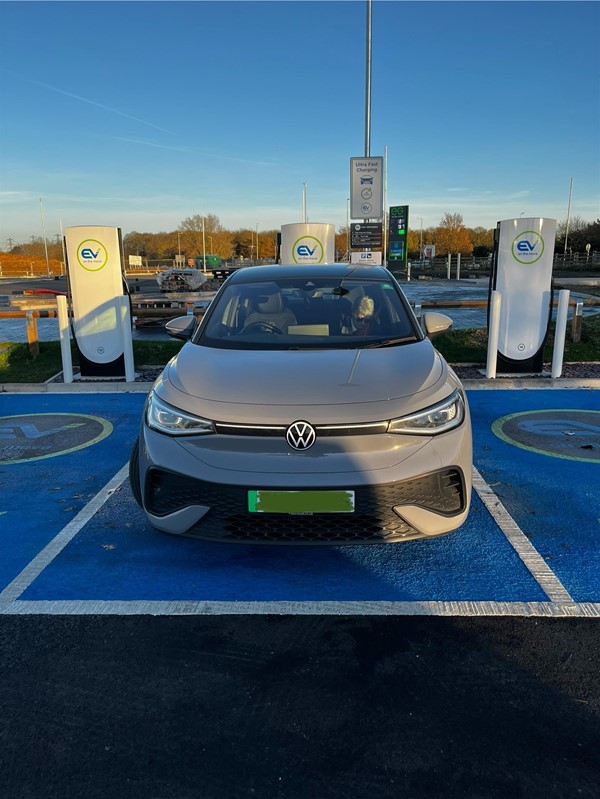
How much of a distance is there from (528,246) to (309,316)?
17.6 ft

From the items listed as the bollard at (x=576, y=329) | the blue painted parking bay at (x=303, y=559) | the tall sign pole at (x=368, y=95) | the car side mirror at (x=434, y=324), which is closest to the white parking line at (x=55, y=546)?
the blue painted parking bay at (x=303, y=559)

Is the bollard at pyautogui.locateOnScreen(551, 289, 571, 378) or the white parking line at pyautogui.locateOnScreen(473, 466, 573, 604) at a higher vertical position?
the bollard at pyautogui.locateOnScreen(551, 289, 571, 378)

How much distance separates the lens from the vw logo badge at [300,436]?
287cm

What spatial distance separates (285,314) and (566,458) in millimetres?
2762

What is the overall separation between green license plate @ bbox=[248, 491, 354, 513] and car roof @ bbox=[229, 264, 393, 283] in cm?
233

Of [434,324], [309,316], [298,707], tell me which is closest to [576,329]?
[434,324]

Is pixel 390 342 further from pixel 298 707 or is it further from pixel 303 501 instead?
pixel 298 707

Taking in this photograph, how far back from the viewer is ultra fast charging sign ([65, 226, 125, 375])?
27.7 feet

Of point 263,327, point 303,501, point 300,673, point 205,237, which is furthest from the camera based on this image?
point 205,237

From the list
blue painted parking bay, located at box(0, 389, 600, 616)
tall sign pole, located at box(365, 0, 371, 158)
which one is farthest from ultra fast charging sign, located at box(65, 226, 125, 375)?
tall sign pole, located at box(365, 0, 371, 158)

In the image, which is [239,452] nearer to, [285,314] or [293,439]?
[293,439]

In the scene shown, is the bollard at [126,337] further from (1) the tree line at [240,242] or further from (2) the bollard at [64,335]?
(1) the tree line at [240,242]

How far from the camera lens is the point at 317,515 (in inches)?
112

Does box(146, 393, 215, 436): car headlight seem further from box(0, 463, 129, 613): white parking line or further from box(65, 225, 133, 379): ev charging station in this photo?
box(65, 225, 133, 379): ev charging station
